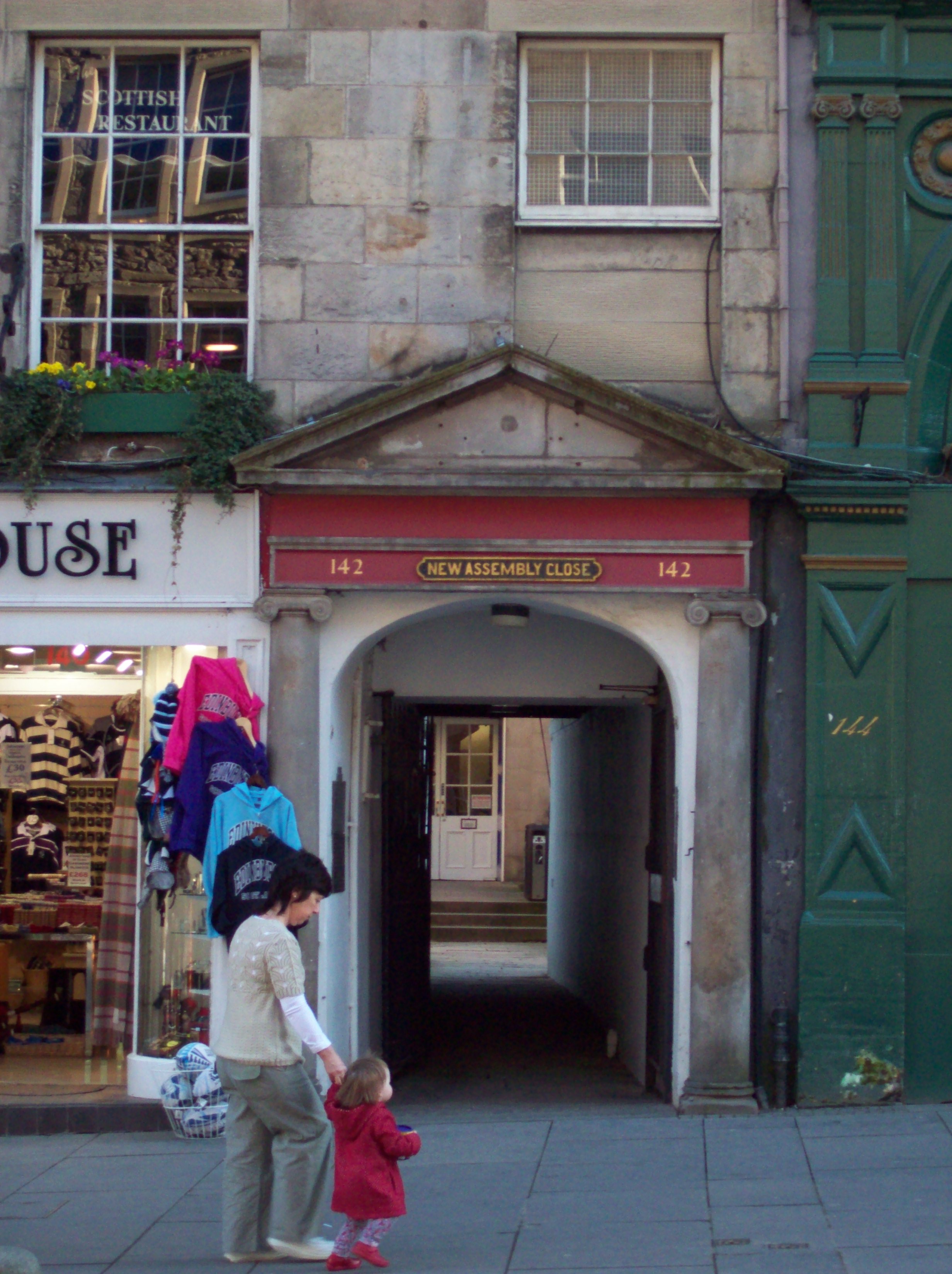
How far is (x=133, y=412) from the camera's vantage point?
9.70m

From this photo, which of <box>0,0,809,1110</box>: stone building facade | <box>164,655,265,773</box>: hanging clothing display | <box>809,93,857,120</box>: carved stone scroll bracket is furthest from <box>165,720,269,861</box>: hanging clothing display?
<box>809,93,857,120</box>: carved stone scroll bracket

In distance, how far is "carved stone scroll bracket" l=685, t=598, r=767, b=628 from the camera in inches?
366

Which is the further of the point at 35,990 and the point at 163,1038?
the point at 35,990

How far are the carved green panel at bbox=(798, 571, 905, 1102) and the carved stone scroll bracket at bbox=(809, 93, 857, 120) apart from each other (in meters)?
2.82

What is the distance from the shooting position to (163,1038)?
381 inches

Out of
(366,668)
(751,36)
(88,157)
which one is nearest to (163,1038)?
(366,668)

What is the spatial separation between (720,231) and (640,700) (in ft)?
10.9

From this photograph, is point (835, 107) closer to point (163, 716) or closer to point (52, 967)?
point (163, 716)

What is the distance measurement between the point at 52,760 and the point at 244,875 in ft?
10.3

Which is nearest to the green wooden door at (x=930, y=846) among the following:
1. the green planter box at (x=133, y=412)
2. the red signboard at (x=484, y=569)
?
the red signboard at (x=484, y=569)

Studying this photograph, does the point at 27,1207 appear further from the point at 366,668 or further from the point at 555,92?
the point at 555,92

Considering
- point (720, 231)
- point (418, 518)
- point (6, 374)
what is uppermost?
point (720, 231)

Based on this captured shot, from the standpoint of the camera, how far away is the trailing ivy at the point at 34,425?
9531 millimetres

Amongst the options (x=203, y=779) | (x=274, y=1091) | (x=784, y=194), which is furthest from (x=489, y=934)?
(x=274, y=1091)
